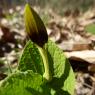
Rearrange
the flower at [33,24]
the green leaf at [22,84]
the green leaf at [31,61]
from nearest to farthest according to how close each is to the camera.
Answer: the flower at [33,24], the green leaf at [22,84], the green leaf at [31,61]

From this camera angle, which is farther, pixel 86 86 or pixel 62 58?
pixel 86 86

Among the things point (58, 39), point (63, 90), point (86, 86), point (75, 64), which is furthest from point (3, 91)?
point (58, 39)

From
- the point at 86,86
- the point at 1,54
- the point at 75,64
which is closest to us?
the point at 86,86

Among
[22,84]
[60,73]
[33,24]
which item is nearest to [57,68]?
[60,73]

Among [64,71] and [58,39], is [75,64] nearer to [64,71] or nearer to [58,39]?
[64,71]

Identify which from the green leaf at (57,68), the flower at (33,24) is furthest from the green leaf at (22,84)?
the flower at (33,24)

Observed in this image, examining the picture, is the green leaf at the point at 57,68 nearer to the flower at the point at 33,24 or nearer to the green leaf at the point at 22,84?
the green leaf at the point at 22,84

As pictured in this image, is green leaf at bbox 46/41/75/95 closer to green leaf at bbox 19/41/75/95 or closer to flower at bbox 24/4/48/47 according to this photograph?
green leaf at bbox 19/41/75/95
